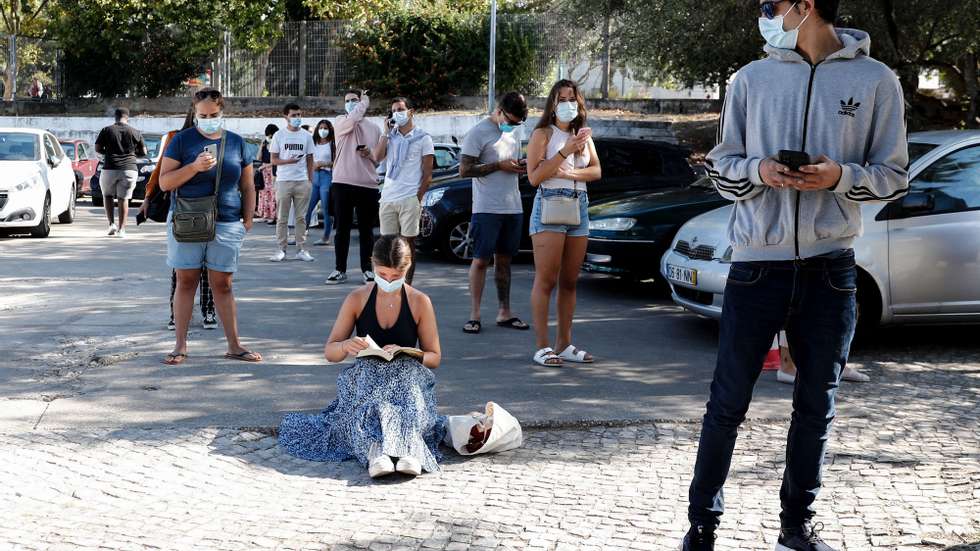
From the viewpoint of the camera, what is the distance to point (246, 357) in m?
8.48

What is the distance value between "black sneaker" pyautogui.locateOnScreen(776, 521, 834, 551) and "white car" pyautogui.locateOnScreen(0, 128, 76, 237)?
47.1 ft

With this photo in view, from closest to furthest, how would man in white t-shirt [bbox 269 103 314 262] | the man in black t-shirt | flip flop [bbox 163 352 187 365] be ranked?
1. flip flop [bbox 163 352 187 365]
2. man in white t-shirt [bbox 269 103 314 262]
3. the man in black t-shirt

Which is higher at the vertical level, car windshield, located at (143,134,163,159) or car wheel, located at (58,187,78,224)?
car windshield, located at (143,134,163,159)

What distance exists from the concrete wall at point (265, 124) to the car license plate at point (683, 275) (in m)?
17.1

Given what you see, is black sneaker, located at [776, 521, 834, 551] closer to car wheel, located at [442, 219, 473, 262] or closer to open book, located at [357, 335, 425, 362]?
open book, located at [357, 335, 425, 362]

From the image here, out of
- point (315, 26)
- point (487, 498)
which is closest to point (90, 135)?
point (315, 26)

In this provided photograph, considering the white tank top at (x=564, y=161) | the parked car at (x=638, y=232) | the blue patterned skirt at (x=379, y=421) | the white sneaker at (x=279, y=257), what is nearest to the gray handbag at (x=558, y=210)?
the white tank top at (x=564, y=161)

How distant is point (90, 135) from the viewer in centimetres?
3247

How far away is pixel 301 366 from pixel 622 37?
1508 cm

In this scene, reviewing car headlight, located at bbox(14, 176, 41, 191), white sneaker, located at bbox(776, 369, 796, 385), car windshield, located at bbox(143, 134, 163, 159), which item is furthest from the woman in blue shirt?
car windshield, located at bbox(143, 134, 163, 159)

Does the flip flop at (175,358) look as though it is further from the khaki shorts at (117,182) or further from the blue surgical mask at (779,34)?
the khaki shorts at (117,182)

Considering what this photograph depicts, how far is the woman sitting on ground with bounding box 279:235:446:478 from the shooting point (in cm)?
601

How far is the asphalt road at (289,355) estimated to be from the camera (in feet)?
23.5

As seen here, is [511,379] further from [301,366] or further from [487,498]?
[487,498]
